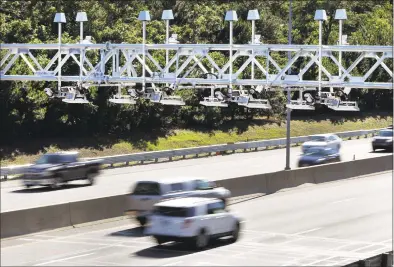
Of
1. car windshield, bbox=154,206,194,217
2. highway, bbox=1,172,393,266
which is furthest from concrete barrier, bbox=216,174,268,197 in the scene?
car windshield, bbox=154,206,194,217

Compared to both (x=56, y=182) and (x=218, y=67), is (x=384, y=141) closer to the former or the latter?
(x=56, y=182)

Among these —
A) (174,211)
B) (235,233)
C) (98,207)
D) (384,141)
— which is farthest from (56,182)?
(384,141)

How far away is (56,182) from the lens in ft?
141

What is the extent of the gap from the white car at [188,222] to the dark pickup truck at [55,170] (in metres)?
12.4

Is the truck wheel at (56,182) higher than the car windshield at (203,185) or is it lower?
lower

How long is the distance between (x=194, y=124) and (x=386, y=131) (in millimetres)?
14112

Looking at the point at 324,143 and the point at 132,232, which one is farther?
the point at 324,143

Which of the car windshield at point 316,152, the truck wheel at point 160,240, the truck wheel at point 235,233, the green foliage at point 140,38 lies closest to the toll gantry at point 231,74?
the truck wheel at point 235,233

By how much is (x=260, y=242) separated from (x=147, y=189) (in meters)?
4.36

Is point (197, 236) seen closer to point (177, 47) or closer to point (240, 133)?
point (177, 47)

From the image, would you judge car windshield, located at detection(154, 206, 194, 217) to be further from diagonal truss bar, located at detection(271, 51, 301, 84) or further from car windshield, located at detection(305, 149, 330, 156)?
car windshield, located at detection(305, 149, 330, 156)

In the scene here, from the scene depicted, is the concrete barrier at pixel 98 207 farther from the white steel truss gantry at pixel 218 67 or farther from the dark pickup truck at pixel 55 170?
the dark pickup truck at pixel 55 170

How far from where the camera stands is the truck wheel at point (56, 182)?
42.6 meters

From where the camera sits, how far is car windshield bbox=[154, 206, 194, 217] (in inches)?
1184
